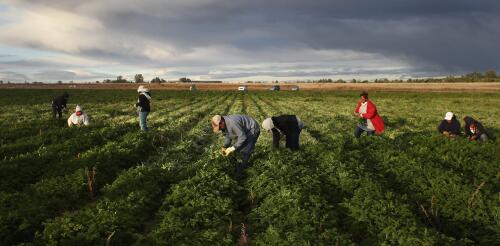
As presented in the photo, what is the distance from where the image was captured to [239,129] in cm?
1108

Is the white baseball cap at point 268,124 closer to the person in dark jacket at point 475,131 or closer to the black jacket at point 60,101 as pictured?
the person in dark jacket at point 475,131

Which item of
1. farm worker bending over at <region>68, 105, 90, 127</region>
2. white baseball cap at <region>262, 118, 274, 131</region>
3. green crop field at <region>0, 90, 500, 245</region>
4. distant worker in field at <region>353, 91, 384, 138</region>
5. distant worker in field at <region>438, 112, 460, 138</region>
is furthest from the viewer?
farm worker bending over at <region>68, 105, 90, 127</region>

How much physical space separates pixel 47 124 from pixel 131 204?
16.5 meters

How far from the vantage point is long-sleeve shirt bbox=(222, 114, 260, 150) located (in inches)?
436

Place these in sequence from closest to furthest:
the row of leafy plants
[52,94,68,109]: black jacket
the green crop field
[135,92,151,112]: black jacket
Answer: the green crop field, the row of leafy plants, [135,92,151,112]: black jacket, [52,94,68,109]: black jacket

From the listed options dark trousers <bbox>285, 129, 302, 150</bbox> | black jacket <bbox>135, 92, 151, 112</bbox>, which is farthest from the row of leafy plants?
dark trousers <bbox>285, 129, 302, 150</bbox>

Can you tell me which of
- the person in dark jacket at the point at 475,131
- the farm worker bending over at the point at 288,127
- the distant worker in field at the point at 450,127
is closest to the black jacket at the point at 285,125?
the farm worker bending over at the point at 288,127

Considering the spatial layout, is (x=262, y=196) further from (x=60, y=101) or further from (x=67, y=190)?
(x=60, y=101)

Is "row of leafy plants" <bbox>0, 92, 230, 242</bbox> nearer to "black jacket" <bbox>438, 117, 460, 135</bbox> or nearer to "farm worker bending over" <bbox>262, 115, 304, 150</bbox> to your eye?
"farm worker bending over" <bbox>262, 115, 304, 150</bbox>

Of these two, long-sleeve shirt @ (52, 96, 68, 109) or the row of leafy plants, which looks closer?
the row of leafy plants

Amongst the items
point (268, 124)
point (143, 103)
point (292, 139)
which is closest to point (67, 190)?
point (268, 124)

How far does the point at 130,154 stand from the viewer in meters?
14.2

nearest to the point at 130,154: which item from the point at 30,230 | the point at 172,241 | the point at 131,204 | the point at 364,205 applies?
the point at 131,204

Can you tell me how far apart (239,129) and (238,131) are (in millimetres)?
59
